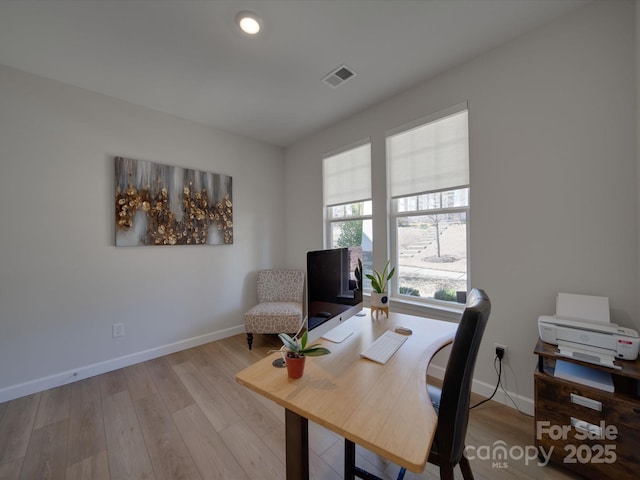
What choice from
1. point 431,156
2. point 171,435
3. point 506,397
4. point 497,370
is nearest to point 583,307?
point 497,370

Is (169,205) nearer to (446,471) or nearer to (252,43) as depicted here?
(252,43)

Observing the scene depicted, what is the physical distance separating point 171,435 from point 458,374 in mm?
1909

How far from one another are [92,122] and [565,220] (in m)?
4.04

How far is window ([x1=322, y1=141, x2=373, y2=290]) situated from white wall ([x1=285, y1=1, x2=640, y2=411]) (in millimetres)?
918

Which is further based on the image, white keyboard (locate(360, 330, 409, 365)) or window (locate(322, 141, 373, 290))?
window (locate(322, 141, 373, 290))

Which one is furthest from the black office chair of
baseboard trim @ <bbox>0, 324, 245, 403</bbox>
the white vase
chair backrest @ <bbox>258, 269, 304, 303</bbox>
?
baseboard trim @ <bbox>0, 324, 245, 403</bbox>

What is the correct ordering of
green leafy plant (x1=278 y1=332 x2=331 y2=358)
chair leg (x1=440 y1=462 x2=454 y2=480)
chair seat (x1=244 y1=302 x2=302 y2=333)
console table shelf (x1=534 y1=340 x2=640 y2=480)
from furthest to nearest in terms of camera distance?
chair seat (x1=244 y1=302 x2=302 y2=333) → console table shelf (x1=534 y1=340 x2=640 y2=480) → green leafy plant (x1=278 y1=332 x2=331 y2=358) → chair leg (x1=440 y1=462 x2=454 y2=480)

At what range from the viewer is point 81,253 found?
233 cm

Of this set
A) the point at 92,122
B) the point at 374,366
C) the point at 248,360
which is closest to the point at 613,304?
the point at 374,366

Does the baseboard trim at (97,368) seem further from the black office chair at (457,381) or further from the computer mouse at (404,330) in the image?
the black office chair at (457,381)

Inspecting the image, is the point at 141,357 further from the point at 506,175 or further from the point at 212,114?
the point at 506,175

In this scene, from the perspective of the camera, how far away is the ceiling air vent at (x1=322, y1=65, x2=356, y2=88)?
2.13 meters

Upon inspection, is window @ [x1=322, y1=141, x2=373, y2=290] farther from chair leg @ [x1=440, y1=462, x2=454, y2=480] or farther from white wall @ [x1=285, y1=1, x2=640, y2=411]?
chair leg @ [x1=440, y1=462, x2=454, y2=480]

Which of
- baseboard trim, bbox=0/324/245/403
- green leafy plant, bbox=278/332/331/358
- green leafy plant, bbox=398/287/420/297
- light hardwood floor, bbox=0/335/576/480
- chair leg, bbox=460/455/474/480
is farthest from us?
green leafy plant, bbox=398/287/420/297
